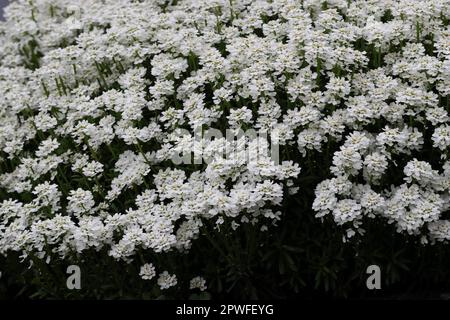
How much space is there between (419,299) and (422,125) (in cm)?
121

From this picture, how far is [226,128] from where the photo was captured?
4891mm

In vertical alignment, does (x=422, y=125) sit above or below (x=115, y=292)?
above

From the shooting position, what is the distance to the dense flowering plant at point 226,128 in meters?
4.19

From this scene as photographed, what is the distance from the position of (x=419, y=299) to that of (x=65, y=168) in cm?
286

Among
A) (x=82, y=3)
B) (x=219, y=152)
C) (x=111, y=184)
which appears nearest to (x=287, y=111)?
(x=219, y=152)

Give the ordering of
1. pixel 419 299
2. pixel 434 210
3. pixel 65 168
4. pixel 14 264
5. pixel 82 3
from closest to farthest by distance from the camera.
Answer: pixel 434 210 < pixel 419 299 < pixel 14 264 < pixel 65 168 < pixel 82 3

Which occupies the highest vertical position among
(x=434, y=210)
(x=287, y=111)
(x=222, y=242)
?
(x=287, y=111)

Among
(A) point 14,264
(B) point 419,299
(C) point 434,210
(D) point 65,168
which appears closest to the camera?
(C) point 434,210

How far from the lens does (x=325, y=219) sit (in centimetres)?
438

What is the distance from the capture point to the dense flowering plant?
4.19m

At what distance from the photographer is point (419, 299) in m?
4.30

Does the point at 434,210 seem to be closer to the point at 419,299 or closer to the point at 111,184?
the point at 419,299

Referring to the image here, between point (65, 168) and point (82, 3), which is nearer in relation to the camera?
point (65, 168)
